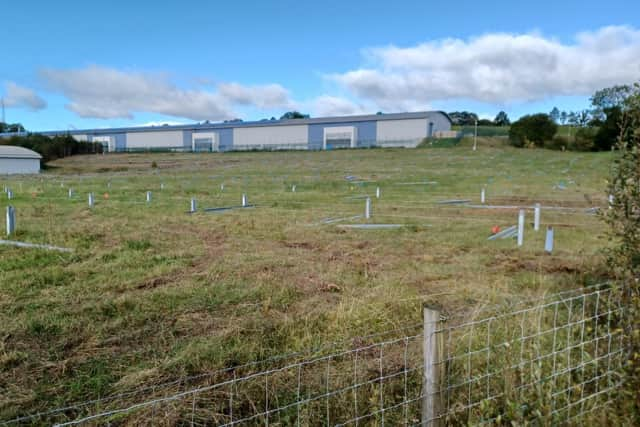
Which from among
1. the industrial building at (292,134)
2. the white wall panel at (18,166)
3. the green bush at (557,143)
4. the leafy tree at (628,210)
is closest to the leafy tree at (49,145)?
the white wall panel at (18,166)

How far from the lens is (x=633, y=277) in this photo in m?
3.11

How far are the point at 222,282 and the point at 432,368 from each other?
399 cm

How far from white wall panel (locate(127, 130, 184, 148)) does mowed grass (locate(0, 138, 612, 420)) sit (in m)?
58.2

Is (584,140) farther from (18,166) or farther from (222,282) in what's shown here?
(18,166)

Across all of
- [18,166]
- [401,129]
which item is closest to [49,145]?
[18,166]

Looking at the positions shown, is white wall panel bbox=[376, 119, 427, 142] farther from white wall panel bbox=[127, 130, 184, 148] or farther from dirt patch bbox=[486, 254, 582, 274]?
dirt patch bbox=[486, 254, 582, 274]

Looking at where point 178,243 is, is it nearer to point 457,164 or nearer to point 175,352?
point 175,352

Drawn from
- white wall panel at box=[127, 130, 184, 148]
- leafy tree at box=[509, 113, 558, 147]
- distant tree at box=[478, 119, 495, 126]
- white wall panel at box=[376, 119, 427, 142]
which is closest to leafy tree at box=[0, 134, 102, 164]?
white wall panel at box=[127, 130, 184, 148]

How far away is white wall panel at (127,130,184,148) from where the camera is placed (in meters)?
68.9

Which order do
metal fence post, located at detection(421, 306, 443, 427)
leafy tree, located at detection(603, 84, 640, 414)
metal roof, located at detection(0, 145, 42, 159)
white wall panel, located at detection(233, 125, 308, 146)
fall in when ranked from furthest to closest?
white wall panel, located at detection(233, 125, 308, 146)
metal roof, located at detection(0, 145, 42, 159)
leafy tree, located at detection(603, 84, 640, 414)
metal fence post, located at detection(421, 306, 443, 427)

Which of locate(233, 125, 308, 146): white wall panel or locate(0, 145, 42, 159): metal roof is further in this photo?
locate(233, 125, 308, 146): white wall panel

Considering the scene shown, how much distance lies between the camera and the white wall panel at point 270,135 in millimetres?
62969

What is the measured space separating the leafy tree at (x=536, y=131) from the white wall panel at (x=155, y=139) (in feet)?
151

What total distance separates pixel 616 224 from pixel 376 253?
15.9 ft
